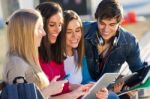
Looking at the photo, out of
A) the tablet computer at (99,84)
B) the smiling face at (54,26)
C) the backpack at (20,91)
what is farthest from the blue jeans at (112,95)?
the backpack at (20,91)

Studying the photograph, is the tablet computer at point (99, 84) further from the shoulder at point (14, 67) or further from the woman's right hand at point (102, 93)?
the shoulder at point (14, 67)

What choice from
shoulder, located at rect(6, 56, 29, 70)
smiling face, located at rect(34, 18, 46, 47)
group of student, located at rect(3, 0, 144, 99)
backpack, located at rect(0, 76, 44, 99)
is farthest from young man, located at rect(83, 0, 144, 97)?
backpack, located at rect(0, 76, 44, 99)

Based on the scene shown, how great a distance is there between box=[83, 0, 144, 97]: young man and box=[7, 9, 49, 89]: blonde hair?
652 mm

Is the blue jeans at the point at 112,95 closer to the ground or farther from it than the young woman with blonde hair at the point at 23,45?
closer to the ground

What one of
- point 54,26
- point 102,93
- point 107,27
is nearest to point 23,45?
point 54,26

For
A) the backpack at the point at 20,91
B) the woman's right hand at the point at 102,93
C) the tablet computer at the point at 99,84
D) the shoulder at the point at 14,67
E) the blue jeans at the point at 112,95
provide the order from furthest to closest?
the blue jeans at the point at 112,95
the woman's right hand at the point at 102,93
the tablet computer at the point at 99,84
the shoulder at the point at 14,67
the backpack at the point at 20,91

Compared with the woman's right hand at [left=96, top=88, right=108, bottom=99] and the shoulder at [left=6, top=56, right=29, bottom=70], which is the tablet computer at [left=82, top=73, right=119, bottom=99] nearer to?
Result: the woman's right hand at [left=96, top=88, right=108, bottom=99]

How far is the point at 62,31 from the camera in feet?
8.87

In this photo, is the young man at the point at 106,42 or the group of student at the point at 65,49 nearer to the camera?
the group of student at the point at 65,49

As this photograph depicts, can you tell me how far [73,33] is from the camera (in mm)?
2742

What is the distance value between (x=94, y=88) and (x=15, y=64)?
503mm

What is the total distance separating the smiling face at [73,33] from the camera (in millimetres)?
2729

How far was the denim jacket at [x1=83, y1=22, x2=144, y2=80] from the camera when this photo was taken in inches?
114

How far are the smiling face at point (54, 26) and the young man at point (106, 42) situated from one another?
12.7 inches
